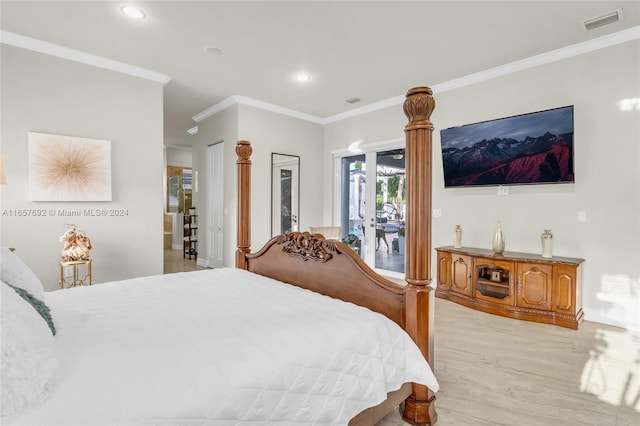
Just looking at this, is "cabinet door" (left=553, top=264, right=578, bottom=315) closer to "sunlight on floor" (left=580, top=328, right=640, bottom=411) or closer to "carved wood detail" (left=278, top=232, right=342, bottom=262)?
A: "sunlight on floor" (left=580, top=328, right=640, bottom=411)

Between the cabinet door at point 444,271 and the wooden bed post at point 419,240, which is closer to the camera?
the wooden bed post at point 419,240

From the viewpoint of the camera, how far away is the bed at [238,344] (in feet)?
2.93

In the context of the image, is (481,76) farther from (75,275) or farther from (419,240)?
(75,275)

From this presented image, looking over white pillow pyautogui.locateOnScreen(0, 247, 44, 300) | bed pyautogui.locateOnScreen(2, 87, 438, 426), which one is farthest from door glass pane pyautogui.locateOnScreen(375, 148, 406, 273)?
white pillow pyautogui.locateOnScreen(0, 247, 44, 300)

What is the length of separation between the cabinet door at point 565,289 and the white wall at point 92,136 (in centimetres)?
463

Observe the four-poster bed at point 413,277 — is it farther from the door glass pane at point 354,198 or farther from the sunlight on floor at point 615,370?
the door glass pane at point 354,198

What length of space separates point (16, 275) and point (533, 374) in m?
3.10

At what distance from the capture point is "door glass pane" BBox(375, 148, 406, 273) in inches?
207

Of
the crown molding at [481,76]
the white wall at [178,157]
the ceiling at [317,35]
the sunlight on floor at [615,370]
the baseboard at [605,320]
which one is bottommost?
the sunlight on floor at [615,370]

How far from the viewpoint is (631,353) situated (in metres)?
2.58

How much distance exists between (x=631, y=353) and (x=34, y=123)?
600 centimetres

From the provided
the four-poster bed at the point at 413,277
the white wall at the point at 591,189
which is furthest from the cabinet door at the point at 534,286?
the four-poster bed at the point at 413,277

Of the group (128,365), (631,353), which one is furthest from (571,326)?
(128,365)

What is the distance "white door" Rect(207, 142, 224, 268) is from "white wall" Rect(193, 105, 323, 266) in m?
0.17
